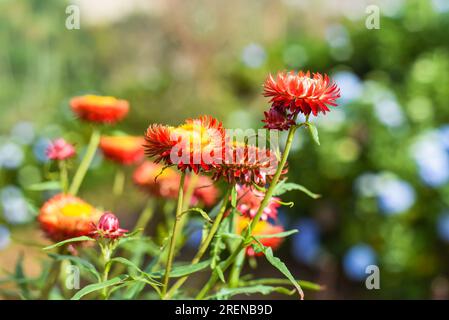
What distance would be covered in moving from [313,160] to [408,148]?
1.46ft

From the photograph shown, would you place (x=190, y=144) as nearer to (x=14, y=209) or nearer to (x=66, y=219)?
(x=66, y=219)

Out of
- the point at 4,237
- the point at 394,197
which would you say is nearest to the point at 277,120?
the point at 394,197

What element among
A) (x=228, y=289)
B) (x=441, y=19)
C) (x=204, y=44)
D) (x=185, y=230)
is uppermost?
(x=204, y=44)

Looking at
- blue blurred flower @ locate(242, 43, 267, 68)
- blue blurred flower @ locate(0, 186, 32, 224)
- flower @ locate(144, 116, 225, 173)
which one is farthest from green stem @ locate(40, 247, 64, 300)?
blue blurred flower @ locate(242, 43, 267, 68)

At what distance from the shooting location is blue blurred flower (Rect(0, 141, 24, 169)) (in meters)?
3.86

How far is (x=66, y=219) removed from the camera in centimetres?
110

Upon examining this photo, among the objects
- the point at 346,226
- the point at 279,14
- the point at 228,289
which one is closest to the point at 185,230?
the point at 228,289

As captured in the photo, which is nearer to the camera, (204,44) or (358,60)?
(358,60)

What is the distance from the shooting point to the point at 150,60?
6.92 meters

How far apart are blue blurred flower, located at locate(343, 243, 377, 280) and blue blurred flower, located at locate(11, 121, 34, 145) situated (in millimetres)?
2254

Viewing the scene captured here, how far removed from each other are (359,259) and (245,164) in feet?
6.58

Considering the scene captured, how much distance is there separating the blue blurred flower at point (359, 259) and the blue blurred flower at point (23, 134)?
88.8 inches

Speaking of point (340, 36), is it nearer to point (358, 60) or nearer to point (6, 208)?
point (358, 60)

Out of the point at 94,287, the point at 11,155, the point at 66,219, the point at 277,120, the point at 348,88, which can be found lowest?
the point at 94,287
